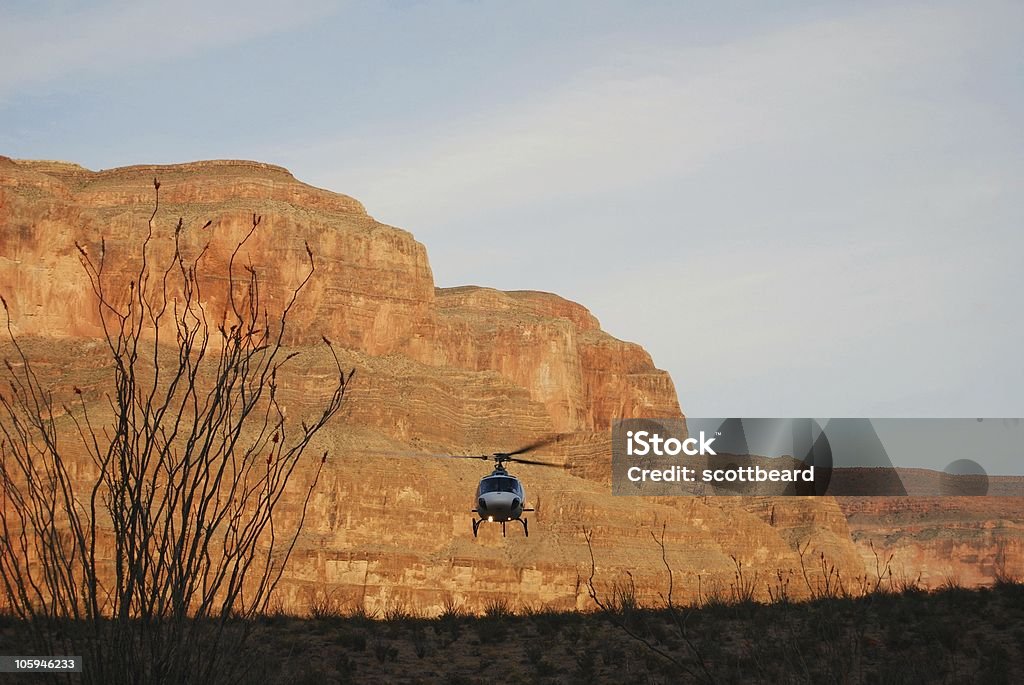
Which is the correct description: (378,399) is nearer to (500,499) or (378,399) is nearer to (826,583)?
(500,499)

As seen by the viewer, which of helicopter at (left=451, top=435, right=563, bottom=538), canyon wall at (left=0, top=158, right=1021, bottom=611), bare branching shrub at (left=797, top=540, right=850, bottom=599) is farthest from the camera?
canyon wall at (left=0, top=158, right=1021, bottom=611)

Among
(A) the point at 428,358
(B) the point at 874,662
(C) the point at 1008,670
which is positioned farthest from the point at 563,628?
(A) the point at 428,358

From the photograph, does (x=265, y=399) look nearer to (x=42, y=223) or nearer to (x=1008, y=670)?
(x=42, y=223)

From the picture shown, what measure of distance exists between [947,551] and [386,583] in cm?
9746

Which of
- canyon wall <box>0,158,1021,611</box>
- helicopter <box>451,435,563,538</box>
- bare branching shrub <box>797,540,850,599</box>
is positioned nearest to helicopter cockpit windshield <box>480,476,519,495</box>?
helicopter <box>451,435,563,538</box>

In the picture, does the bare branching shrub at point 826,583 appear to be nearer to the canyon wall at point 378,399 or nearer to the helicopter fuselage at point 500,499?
the helicopter fuselage at point 500,499

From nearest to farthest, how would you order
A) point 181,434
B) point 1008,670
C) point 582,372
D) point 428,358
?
point 1008,670 → point 181,434 → point 428,358 → point 582,372

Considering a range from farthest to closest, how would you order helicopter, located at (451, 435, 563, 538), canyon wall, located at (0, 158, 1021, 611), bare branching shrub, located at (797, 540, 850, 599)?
canyon wall, located at (0, 158, 1021, 611)
helicopter, located at (451, 435, 563, 538)
bare branching shrub, located at (797, 540, 850, 599)

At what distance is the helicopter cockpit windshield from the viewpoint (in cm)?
3881

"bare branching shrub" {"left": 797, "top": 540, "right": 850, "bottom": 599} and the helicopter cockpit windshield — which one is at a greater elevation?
the helicopter cockpit windshield

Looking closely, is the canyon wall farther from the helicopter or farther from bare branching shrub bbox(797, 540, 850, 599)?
the helicopter

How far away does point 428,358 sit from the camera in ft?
508

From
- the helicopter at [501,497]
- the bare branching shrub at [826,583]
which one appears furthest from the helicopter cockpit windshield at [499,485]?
the bare branching shrub at [826,583]

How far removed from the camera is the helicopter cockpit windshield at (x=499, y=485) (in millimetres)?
38812
